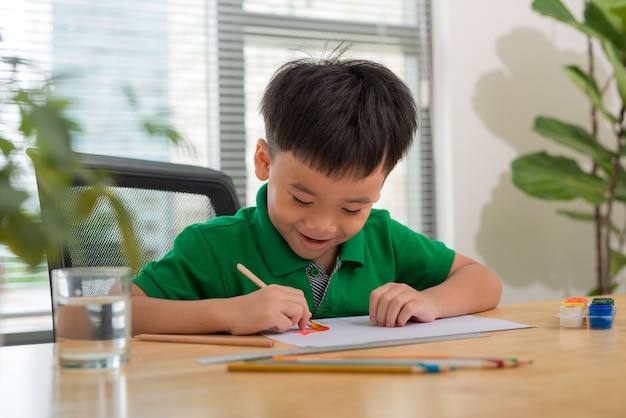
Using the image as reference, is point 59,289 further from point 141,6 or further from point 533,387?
point 141,6

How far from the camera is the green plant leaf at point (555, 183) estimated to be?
2.64m

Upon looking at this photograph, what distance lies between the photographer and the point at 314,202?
1.10 m

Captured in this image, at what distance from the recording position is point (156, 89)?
2.51 meters

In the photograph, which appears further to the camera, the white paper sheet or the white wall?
the white wall

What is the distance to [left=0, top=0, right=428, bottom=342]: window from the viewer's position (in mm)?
2365

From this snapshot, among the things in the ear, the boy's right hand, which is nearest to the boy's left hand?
the boy's right hand

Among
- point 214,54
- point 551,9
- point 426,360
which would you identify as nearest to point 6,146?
point 426,360

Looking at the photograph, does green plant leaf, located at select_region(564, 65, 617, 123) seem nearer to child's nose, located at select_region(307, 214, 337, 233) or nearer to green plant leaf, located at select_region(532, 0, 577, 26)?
green plant leaf, located at select_region(532, 0, 577, 26)

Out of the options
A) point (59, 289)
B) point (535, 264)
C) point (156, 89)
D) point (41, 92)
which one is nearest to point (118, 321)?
point (59, 289)

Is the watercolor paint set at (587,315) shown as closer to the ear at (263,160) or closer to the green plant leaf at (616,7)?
the ear at (263,160)

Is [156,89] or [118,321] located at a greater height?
[156,89]

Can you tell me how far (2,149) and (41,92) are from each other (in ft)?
0.20

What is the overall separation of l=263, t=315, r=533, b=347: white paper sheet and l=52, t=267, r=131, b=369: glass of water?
21 centimetres

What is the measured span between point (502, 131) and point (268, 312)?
229cm
